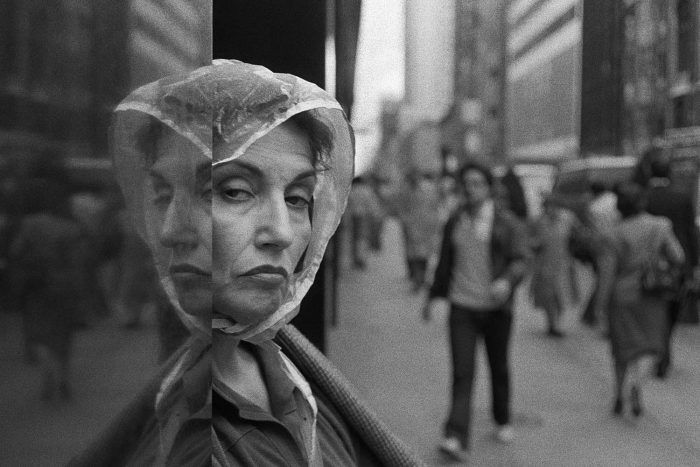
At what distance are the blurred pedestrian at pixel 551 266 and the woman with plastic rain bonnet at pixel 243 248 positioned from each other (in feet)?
32.2

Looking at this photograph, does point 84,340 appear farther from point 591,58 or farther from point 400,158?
point 400,158

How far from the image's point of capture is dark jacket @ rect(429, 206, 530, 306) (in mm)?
6402

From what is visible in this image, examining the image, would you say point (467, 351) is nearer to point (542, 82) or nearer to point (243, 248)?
point (243, 248)

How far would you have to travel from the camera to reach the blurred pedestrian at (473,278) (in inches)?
249

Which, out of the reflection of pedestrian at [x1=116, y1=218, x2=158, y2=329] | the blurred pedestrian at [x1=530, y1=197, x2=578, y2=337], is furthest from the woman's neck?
the blurred pedestrian at [x1=530, y1=197, x2=578, y2=337]

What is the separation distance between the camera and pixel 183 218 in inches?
39.9

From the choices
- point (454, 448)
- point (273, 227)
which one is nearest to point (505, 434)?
point (454, 448)

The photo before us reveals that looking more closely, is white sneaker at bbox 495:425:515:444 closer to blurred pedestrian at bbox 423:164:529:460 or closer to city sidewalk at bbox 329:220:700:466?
city sidewalk at bbox 329:220:700:466

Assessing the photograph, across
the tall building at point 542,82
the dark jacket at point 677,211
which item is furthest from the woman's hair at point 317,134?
the tall building at point 542,82

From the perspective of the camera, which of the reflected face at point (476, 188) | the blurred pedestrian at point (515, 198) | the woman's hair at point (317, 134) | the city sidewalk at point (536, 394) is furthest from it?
the blurred pedestrian at point (515, 198)

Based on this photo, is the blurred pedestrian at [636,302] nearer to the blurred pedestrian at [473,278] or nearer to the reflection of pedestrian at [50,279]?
the blurred pedestrian at [473,278]

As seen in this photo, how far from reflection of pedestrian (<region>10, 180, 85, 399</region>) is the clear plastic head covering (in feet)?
0.52

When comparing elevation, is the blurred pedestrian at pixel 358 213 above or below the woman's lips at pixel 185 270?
below

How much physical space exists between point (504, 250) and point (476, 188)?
411 mm
